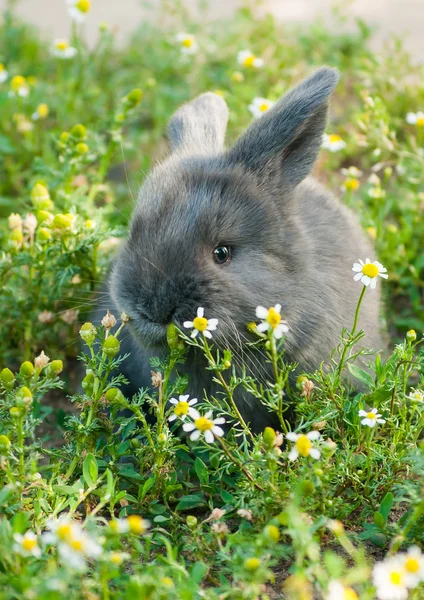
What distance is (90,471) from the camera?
10.3ft

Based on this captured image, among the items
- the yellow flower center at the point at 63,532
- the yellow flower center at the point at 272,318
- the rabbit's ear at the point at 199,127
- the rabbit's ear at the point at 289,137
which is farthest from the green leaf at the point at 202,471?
the rabbit's ear at the point at 199,127

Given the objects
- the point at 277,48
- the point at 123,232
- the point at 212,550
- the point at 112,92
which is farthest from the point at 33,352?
the point at 277,48

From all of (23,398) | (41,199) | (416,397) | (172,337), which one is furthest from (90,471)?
(41,199)

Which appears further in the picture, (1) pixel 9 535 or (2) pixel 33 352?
(2) pixel 33 352

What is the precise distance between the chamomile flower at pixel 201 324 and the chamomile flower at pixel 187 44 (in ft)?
11.8

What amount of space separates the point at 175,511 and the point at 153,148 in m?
3.46

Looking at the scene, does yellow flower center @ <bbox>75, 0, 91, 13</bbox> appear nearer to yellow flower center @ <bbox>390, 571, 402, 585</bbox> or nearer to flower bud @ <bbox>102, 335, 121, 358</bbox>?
flower bud @ <bbox>102, 335, 121, 358</bbox>

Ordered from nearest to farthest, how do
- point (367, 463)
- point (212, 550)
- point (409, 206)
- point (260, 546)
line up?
point (260, 546), point (212, 550), point (367, 463), point (409, 206)

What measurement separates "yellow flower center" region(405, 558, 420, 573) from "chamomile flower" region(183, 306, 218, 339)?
109 cm

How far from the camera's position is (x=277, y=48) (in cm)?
659

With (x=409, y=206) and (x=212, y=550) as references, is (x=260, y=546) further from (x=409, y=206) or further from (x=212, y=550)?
(x=409, y=206)

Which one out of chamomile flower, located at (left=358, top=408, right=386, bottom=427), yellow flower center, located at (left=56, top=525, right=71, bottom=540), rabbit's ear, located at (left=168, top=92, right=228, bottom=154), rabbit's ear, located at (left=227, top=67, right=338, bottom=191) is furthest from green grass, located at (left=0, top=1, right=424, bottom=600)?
rabbit's ear, located at (left=227, top=67, right=338, bottom=191)

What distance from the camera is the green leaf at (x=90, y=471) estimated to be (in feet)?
10.2

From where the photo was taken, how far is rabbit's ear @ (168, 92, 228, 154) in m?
4.17
